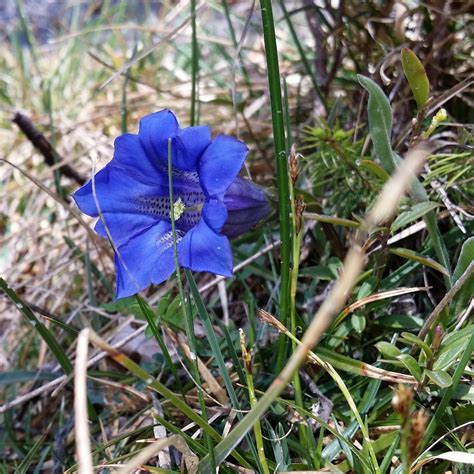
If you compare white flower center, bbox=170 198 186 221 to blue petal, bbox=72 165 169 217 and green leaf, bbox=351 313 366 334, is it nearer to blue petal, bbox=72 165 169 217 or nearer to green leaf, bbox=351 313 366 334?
blue petal, bbox=72 165 169 217

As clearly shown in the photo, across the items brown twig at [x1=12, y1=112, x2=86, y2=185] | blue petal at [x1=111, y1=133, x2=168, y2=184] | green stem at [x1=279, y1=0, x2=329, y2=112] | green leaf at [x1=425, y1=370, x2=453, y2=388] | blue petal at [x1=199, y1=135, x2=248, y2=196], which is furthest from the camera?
brown twig at [x1=12, y1=112, x2=86, y2=185]

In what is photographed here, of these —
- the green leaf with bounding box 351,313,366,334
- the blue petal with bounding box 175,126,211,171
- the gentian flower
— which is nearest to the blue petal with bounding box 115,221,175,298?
the gentian flower

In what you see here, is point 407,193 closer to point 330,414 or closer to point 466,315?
point 466,315

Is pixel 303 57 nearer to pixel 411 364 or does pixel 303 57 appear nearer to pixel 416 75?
pixel 416 75

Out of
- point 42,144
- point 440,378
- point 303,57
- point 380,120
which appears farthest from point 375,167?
point 42,144

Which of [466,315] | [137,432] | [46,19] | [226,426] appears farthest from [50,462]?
[46,19]

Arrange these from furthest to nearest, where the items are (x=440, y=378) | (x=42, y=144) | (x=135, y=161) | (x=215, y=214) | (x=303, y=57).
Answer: (x=42, y=144)
(x=303, y=57)
(x=135, y=161)
(x=215, y=214)
(x=440, y=378)
